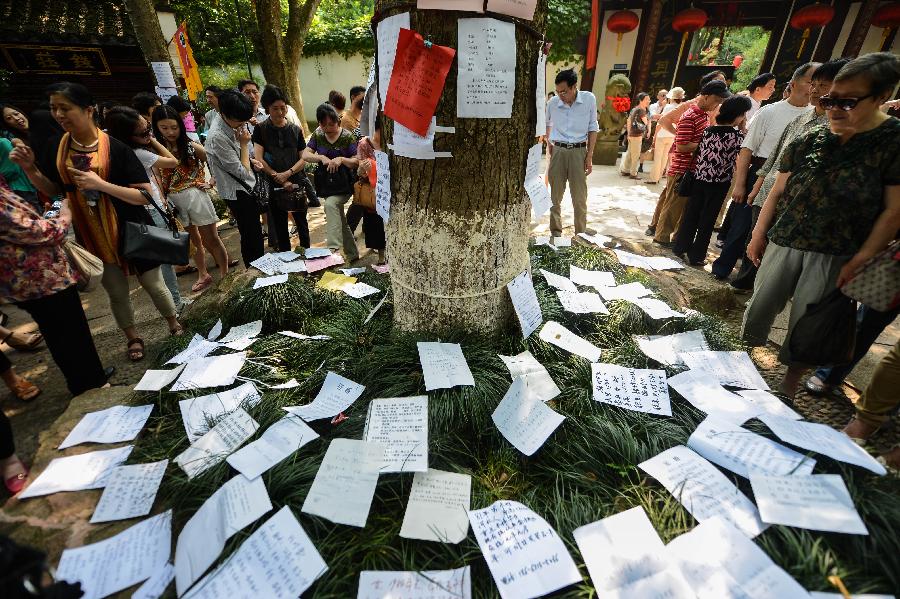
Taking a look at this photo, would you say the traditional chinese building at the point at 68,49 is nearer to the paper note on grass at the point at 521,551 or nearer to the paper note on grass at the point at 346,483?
the paper note on grass at the point at 346,483

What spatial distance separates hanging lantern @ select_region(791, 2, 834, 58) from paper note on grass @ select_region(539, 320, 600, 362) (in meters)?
12.4

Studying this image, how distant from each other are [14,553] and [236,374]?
1424mm

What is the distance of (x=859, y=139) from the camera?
5.86 feet

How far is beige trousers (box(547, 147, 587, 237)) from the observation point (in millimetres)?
4527

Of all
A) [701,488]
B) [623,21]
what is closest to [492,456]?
[701,488]

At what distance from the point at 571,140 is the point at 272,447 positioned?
4327 millimetres

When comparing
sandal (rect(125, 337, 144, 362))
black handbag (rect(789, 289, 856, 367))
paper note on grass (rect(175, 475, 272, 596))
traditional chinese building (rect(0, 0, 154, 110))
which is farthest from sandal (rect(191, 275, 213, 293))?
traditional chinese building (rect(0, 0, 154, 110))

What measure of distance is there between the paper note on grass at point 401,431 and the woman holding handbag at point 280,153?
2.74 m

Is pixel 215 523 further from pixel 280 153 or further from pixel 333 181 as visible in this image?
pixel 280 153

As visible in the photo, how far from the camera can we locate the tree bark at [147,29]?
16.7 feet

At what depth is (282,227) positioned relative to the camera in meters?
3.94

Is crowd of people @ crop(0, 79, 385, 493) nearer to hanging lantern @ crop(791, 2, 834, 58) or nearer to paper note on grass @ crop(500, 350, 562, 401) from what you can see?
paper note on grass @ crop(500, 350, 562, 401)

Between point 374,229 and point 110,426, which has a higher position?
point 374,229

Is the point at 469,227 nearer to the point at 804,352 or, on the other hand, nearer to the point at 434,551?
the point at 434,551
